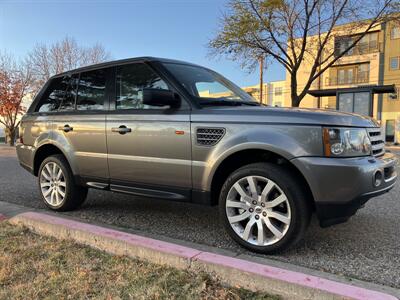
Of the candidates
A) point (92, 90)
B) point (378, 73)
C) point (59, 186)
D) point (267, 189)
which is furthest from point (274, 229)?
point (378, 73)

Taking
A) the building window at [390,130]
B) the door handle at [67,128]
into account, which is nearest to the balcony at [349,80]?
the building window at [390,130]

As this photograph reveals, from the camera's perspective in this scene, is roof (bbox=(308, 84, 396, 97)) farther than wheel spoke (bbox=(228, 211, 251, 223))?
Yes

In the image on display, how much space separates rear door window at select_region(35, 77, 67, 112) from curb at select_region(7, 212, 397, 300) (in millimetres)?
1888

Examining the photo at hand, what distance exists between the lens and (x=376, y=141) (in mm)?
3492

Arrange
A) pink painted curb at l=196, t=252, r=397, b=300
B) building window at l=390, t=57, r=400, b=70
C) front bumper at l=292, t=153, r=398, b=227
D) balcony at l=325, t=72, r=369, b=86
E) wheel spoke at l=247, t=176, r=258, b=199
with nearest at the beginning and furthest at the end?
pink painted curb at l=196, t=252, r=397, b=300
front bumper at l=292, t=153, r=398, b=227
wheel spoke at l=247, t=176, r=258, b=199
building window at l=390, t=57, r=400, b=70
balcony at l=325, t=72, r=369, b=86

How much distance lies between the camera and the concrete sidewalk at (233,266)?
96.3 inches

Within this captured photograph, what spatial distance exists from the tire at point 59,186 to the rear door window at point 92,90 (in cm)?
77

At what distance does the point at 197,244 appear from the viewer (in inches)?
139

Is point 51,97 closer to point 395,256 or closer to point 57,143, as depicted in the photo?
point 57,143

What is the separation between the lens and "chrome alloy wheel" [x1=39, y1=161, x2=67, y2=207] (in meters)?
4.86

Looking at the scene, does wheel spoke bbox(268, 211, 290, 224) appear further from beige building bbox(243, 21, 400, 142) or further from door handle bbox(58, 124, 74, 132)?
beige building bbox(243, 21, 400, 142)

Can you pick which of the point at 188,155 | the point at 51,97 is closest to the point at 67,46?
the point at 51,97

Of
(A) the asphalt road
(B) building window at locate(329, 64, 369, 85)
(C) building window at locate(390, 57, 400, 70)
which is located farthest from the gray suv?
(B) building window at locate(329, 64, 369, 85)

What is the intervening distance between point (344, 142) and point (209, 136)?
3.82 ft
